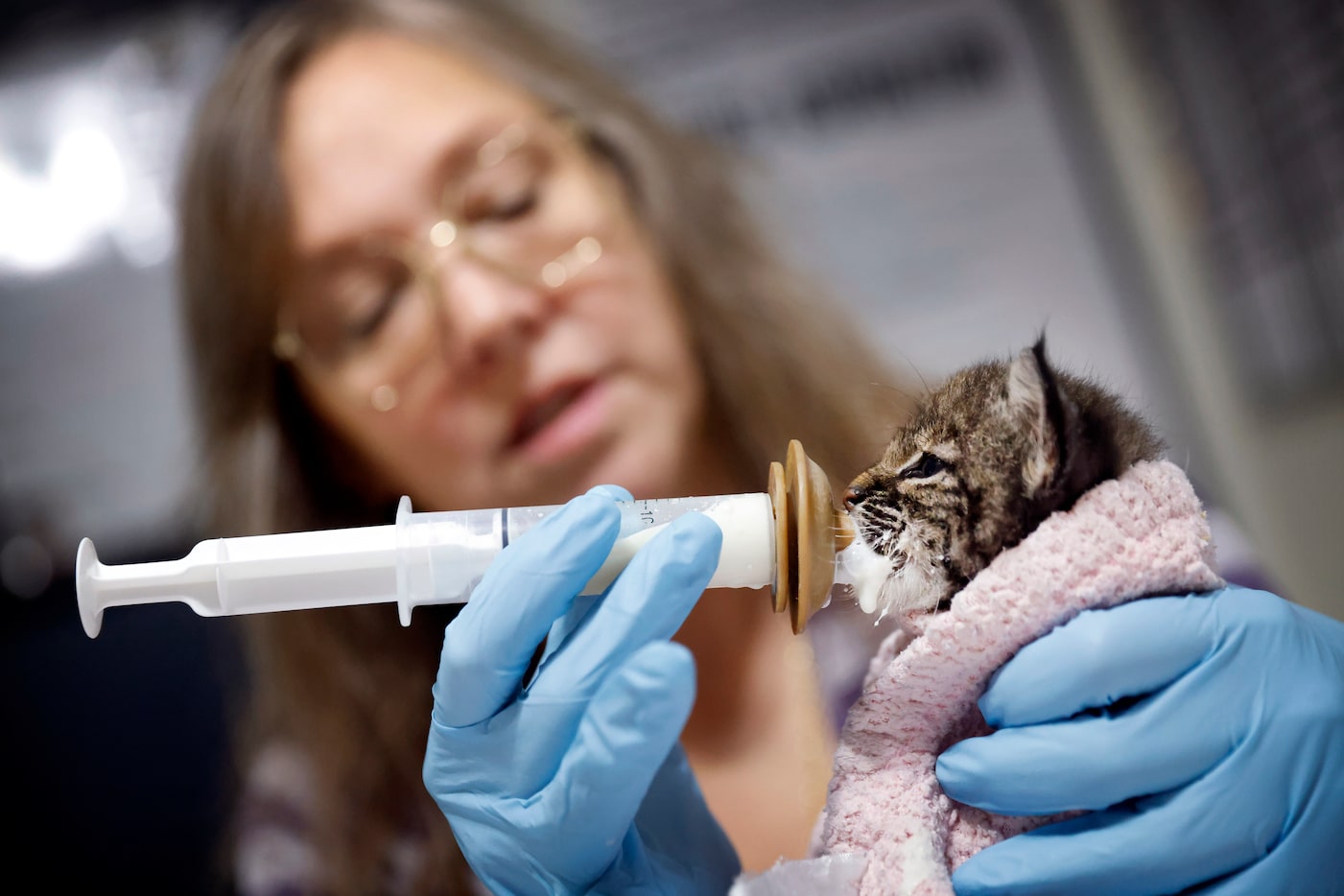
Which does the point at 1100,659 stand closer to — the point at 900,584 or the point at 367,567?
the point at 900,584

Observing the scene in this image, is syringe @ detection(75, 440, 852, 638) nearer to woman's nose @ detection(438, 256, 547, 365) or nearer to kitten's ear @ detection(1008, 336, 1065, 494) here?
kitten's ear @ detection(1008, 336, 1065, 494)

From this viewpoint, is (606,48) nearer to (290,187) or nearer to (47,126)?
(290,187)

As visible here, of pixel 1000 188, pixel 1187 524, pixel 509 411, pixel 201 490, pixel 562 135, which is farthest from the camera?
pixel 1000 188

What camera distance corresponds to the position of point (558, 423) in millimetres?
996

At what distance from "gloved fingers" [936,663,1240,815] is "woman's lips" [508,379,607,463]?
622mm

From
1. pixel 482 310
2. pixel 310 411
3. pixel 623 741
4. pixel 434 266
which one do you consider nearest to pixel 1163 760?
pixel 623 741

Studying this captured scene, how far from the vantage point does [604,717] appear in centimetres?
52

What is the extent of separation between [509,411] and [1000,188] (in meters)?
1.44

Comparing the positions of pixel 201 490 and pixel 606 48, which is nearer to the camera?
pixel 201 490

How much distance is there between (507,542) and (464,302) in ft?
1.60

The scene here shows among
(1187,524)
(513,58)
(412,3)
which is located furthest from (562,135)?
(1187,524)

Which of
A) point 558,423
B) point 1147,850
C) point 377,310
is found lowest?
point 1147,850

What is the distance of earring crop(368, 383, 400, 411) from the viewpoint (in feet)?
3.26

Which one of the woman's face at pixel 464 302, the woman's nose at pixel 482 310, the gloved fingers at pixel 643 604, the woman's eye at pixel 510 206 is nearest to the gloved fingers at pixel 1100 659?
the gloved fingers at pixel 643 604
